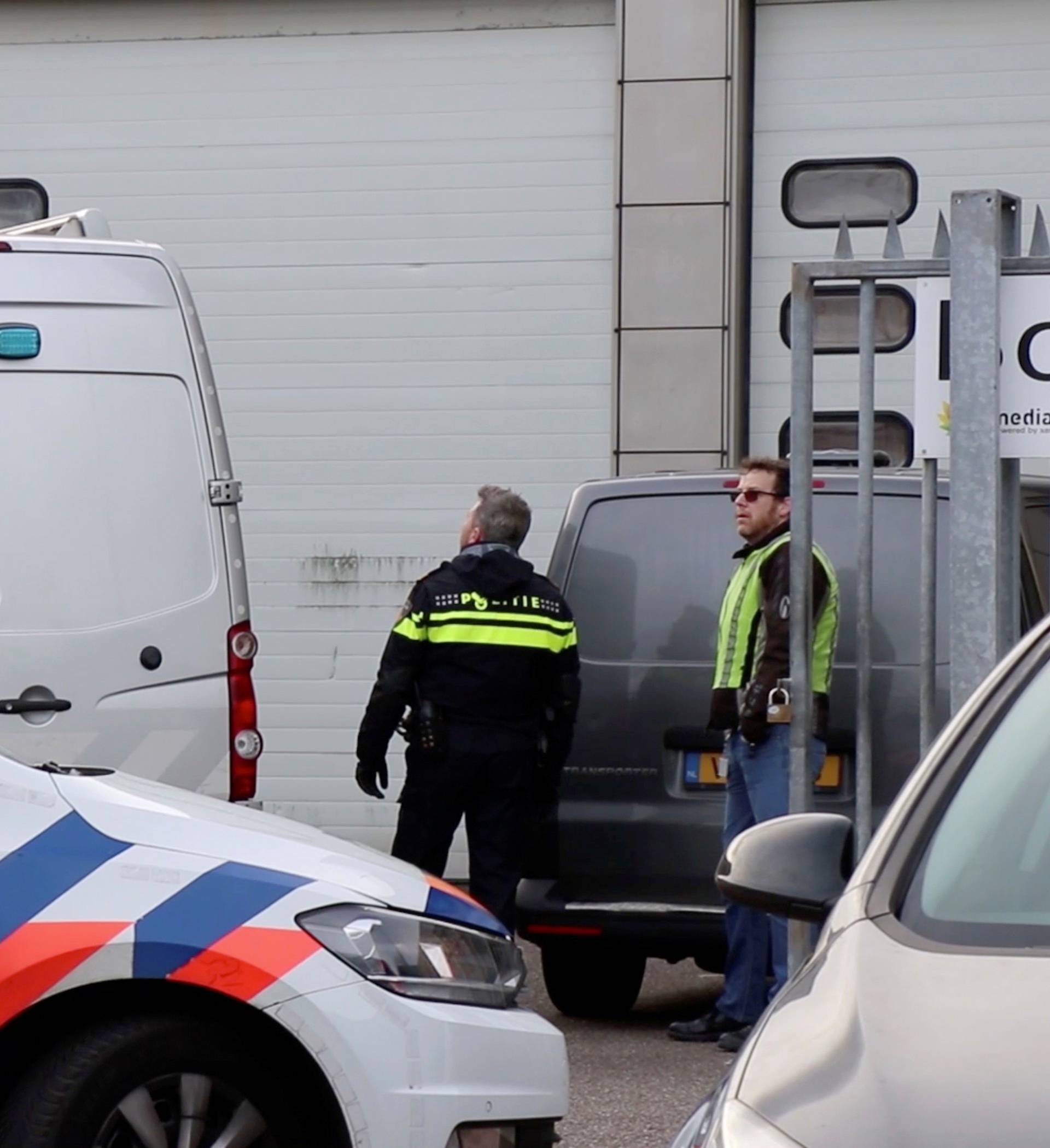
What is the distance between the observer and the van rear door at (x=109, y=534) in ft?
21.5

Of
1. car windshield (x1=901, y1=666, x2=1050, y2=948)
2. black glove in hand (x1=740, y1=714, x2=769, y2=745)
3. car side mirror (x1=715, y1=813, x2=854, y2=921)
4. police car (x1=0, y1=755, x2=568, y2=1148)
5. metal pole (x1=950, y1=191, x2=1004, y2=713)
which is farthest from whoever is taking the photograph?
black glove in hand (x1=740, y1=714, x2=769, y2=745)

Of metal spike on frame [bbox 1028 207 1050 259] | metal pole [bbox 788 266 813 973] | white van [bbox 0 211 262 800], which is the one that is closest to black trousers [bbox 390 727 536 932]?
white van [bbox 0 211 262 800]

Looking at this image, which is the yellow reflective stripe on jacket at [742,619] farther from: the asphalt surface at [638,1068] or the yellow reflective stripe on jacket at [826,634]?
the asphalt surface at [638,1068]

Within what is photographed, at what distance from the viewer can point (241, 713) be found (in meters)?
6.79

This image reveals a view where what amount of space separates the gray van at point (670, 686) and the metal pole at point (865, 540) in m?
0.87

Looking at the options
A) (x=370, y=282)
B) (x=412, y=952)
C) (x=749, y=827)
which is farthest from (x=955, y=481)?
(x=370, y=282)

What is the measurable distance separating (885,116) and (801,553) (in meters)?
5.80

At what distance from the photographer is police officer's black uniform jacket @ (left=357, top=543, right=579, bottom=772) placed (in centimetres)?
706

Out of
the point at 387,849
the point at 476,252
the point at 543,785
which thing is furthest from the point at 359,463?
the point at 543,785

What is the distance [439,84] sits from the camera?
11.3 m

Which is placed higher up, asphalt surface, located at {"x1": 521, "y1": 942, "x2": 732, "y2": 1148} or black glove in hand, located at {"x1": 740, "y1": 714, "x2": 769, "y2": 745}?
black glove in hand, located at {"x1": 740, "y1": 714, "x2": 769, "y2": 745}

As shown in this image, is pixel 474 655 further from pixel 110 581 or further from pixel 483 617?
pixel 110 581

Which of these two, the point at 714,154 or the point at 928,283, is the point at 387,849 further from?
the point at 928,283

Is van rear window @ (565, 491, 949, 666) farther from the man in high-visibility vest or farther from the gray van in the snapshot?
the man in high-visibility vest
